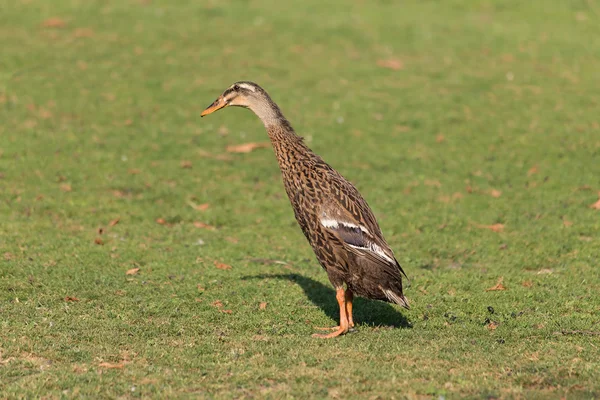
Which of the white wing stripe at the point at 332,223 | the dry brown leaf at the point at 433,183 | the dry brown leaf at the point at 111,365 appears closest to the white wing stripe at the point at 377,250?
the white wing stripe at the point at 332,223

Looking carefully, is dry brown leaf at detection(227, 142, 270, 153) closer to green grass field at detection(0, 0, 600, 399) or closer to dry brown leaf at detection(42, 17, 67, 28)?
green grass field at detection(0, 0, 600, 399)

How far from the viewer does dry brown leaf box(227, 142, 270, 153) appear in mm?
16688

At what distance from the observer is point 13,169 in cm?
1498

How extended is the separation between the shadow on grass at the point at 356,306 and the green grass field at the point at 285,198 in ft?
0.14

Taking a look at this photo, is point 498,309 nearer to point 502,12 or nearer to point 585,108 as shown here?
point 585,108

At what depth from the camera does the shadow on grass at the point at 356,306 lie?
383 inches

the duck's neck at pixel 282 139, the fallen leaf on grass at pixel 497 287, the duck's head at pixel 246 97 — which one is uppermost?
the duck's head at pixel 246 97

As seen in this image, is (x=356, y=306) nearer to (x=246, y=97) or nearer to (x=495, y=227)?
(x=246, y=97)

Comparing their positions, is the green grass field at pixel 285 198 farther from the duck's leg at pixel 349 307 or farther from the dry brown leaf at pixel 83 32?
the duck's leg at pixel 349 307

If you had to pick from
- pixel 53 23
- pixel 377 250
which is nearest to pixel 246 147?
pixel 377 250

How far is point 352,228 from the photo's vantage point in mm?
9047

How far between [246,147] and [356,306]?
7.11 m

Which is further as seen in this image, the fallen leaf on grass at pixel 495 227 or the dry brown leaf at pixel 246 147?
the dry brown leaf at pixel 246 147

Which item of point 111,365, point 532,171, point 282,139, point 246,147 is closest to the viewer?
point 111,365
